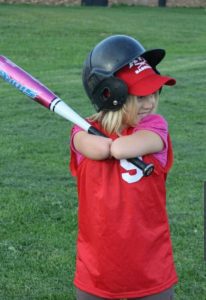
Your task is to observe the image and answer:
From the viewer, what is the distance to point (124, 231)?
325 centimetres

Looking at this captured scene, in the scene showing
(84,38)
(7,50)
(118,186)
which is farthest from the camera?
(84,38)

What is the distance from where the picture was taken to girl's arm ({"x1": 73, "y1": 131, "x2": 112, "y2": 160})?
3.19 m

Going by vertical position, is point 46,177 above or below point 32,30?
above

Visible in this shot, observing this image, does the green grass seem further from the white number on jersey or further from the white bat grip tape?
the white bat grip tape

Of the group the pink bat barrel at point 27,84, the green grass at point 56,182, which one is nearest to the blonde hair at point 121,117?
the pink bat barrel at point 27,84

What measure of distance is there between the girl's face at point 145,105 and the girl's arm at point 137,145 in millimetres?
80

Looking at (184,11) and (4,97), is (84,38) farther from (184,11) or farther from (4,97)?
(184,11)

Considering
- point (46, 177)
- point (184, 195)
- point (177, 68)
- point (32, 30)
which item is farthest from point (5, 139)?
point (32, 30)

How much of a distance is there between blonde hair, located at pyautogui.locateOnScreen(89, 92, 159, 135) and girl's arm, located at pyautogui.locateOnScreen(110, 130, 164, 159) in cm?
6

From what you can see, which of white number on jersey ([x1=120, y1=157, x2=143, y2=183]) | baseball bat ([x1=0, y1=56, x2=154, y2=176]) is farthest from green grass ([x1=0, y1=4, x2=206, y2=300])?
baseball bat ([x1=0, y1=56, x2=154, y2=176])

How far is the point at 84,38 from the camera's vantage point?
23234 mm

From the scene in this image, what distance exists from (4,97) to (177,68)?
4342 millimetres

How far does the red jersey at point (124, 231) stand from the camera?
10.6ft

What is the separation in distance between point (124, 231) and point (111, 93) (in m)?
0.56
